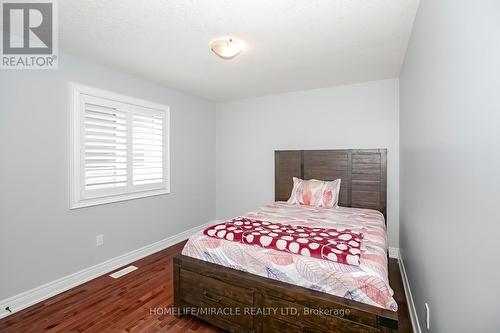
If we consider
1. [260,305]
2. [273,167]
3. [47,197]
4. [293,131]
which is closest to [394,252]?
[273,167]

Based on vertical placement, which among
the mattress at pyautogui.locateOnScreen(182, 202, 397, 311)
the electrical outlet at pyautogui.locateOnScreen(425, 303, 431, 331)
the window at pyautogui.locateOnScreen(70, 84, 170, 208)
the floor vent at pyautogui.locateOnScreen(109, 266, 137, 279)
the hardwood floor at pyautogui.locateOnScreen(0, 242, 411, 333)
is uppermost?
the window at pyautogui.locateOnScreen(70, 84, 170, 208)

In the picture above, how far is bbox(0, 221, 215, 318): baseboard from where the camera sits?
2.09 m

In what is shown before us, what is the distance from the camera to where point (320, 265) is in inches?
61.3

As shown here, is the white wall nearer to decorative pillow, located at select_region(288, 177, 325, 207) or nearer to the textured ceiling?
the textured ceiling

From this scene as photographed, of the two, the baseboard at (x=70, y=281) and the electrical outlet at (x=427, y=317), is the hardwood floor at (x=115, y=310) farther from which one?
the electrical outlet at (x=427, y=317)

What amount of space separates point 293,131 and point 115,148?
102 inches

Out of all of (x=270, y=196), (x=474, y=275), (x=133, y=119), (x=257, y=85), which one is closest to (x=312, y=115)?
(x=257, y=85)

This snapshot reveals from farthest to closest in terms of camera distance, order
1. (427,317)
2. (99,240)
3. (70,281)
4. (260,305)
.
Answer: (99,240) → (70,281) → (260,305) → (427,317)

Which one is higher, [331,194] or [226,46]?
[226,46]

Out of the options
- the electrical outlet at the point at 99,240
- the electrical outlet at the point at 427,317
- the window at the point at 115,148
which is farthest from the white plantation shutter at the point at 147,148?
the electrical outlet at the point at 427,317

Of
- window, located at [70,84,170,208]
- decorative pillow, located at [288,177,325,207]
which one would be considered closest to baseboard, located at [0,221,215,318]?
window, located at [70,84,170,208]

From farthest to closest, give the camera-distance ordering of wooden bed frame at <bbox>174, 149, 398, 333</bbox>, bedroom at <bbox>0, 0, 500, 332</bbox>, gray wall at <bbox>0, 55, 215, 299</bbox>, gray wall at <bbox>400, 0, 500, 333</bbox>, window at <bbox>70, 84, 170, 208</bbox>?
window at <bbox>70, 84, 170, 208</bbox>
gray wall at <bbox>0, 55, 215, 299</bbox>
wooden bed frame at <bbox>174, 149, 398, 333</bbox>
bedroom at <bbox>0, 0, 500, 332</bbox>
gray wall at <bbox>400, 0, 500, 333</bbox>

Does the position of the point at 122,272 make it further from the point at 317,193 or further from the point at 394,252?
the point at 394,252

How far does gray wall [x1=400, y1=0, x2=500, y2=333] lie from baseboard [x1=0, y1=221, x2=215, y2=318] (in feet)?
10.2
